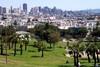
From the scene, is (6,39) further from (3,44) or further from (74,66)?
(74,66)

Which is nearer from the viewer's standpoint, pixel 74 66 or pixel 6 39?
pixel 74 66

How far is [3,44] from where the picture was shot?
249 ft

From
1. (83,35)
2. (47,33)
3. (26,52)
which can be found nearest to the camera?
(26,52)

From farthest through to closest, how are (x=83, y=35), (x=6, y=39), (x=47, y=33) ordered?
1. (x=83, y=35)
2. (x=47, y=33)
3. (x=6, y=39)

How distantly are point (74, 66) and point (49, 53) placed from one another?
24.0m

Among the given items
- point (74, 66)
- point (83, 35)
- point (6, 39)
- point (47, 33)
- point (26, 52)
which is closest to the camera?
point (74, 66)

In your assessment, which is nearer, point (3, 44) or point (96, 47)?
point (96, 47)


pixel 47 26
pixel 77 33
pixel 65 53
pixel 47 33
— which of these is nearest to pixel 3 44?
pixel 65 53

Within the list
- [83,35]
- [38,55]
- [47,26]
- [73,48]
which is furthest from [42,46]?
[83,35]

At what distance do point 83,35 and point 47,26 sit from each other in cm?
2606

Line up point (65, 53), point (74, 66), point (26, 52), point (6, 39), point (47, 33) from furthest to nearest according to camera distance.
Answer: point (47, 33), point (65, 53), point (26, 52), point (6, 39), point (74, 66)

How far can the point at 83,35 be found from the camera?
160 m

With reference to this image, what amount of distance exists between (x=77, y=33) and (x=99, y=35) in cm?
1944

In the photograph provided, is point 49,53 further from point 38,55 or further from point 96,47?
point 96,47
